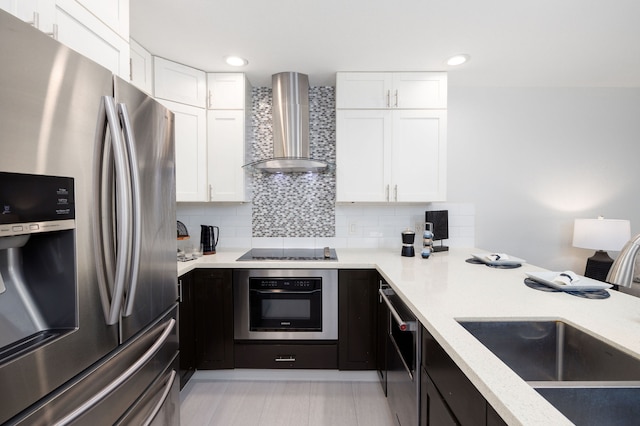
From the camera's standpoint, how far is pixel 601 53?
2111mm

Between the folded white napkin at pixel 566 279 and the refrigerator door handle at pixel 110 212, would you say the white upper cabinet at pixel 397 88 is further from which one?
the refrigerator door handle at pixel 110 212

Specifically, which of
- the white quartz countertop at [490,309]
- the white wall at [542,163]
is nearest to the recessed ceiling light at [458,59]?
the white wall at [542,163]

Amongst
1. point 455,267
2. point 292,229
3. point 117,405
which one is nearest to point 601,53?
point 455,267

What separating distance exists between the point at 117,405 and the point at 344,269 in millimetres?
1468

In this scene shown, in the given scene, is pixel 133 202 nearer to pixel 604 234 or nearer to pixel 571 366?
pixel 571 366

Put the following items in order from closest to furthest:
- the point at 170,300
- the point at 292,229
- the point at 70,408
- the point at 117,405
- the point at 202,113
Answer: the point at 70,408 → the point at 117,405 → the point at 170,300 → the point at 202,113 → the point at 292,229

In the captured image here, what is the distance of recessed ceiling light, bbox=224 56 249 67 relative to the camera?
213 cm

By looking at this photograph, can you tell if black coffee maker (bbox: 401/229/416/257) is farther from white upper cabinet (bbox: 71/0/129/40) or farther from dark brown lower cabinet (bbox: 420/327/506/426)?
white upper cabinet (bbox: 71/0/129/40)

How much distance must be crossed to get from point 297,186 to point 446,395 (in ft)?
6.70

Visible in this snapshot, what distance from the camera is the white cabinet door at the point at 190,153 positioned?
2238 millimetres

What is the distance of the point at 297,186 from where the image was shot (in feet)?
8.77

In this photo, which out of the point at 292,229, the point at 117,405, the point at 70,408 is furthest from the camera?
the point at 292,229

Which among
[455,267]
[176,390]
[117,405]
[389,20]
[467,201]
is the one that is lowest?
[176,390]

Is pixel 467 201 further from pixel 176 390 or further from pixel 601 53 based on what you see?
pixel 176 390
